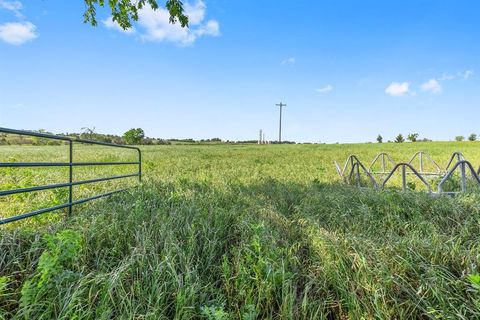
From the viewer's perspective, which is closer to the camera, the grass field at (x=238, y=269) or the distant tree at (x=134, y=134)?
the grass field at (x=238, y=269)

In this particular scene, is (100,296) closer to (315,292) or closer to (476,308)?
(315,292)

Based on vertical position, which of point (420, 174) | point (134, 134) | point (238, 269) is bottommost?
point (238, 269)

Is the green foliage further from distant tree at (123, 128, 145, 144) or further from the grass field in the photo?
distant tree at (123, 128, 145, 144)

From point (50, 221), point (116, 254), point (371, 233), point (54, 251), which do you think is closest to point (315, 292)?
point (371, 233)

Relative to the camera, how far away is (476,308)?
6.36 feet

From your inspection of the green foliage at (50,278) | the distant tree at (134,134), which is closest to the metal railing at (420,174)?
the green foliage at (50,278)

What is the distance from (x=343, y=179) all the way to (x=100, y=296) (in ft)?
23.7

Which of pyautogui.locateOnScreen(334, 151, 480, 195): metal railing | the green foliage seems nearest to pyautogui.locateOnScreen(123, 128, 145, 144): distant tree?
pyautogui.locateOnScreen(334, 151, 480, 195): metal railing

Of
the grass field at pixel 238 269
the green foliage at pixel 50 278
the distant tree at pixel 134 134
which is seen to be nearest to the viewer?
the green foliage at pixel 50 278

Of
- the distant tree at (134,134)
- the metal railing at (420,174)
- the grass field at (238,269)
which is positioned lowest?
the grass field at (238,269)

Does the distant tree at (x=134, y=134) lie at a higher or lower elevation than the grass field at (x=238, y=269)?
higher

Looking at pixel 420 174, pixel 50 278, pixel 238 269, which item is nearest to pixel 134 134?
pixel 420 174

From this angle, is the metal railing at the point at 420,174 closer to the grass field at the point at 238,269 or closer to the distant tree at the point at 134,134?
the grass field at the point at 238,269

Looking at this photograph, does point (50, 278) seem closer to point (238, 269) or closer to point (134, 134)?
point (238, 269)
